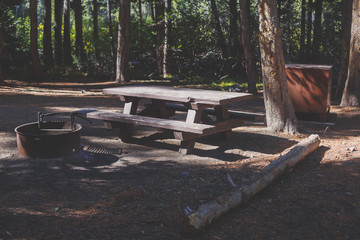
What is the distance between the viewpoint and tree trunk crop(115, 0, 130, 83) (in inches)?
655

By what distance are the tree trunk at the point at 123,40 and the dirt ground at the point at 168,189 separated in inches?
365

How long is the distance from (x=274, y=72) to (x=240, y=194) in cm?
419

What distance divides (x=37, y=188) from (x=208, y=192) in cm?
203

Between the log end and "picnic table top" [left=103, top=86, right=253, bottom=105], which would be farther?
"picnic table top" [left=103, top=86, right=253, bottom=105]

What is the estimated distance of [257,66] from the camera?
1994 cm

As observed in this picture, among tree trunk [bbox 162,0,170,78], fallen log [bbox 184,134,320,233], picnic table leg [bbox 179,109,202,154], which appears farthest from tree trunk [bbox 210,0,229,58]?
fallen log [bbox 184,134,320,233]

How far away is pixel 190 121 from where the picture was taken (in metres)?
6.61

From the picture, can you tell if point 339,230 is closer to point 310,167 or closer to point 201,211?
point 201,211

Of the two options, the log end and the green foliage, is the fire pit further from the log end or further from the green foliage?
the green foliage

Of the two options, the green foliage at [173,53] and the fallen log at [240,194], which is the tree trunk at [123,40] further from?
the fallen log at [240,194]

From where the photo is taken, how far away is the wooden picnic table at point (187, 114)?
6418 mm

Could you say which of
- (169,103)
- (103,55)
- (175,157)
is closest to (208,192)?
(175,157)

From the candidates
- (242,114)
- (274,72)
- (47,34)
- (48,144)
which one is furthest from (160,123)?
(47,34)

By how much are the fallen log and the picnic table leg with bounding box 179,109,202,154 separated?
5.24 ft
